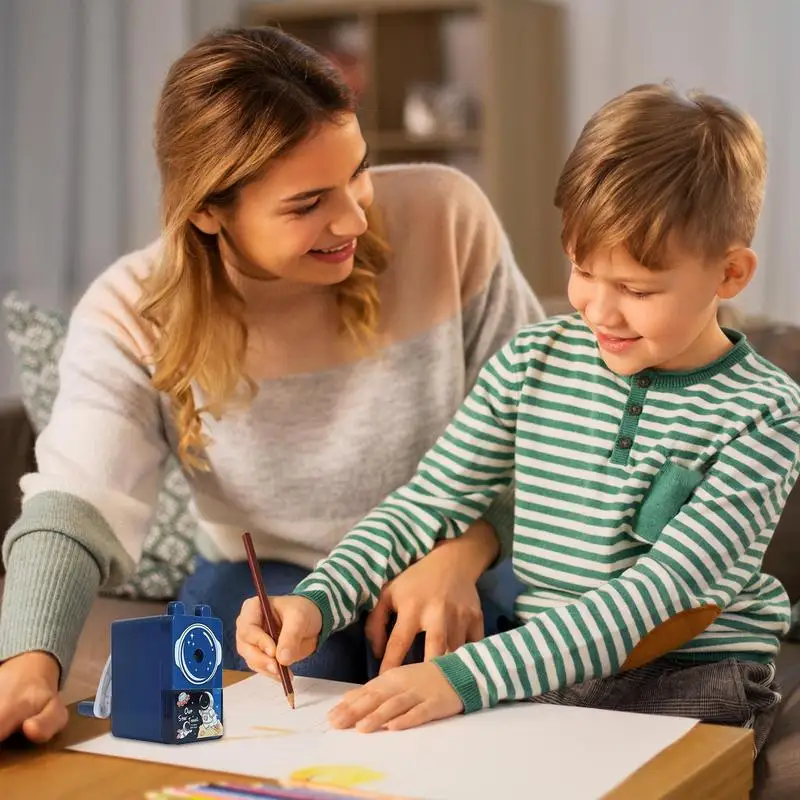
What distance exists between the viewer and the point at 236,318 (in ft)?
5.20

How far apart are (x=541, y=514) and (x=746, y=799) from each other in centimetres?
36

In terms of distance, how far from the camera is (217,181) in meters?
1.43

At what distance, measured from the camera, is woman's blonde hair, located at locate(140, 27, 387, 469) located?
4.65ft

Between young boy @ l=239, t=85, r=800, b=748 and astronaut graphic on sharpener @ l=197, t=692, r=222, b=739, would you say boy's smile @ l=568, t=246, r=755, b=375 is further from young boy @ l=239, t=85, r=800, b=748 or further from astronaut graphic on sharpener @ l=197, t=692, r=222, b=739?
astronaut graphic on sharpener @ l=197, t=692, r=222, b=739

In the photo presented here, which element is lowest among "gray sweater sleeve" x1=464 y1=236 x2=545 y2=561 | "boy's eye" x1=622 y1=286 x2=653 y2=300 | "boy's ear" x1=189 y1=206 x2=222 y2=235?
"gray sweater sleeve" x1=464 y1=236 x2=545 y2=561

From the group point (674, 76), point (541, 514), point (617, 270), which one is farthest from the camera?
point (674, 76)

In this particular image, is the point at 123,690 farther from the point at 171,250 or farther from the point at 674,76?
the point at 674,76

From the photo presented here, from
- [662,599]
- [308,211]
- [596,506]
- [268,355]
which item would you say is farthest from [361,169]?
[662,599]

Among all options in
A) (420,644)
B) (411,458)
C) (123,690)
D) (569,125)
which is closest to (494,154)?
(569,125)

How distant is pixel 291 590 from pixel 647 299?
1.96ft

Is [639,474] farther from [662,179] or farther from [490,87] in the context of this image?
[490,87]

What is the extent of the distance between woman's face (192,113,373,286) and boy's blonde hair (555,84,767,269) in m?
→ 0.28

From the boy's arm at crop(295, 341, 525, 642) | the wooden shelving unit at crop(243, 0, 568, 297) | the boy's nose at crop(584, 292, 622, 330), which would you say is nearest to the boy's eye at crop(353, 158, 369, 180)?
the boy's arm at crop(295, 341, 525, 642)

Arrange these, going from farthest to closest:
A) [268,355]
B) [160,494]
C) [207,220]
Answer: [160,494] < [268,355] < [207,220]
